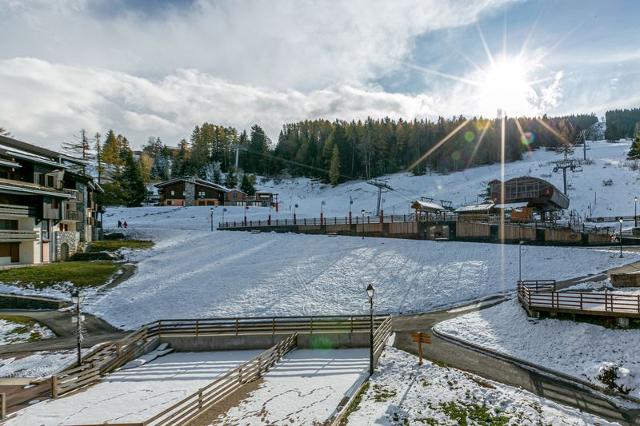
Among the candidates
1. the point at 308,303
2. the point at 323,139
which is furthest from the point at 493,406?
the point at 323,139

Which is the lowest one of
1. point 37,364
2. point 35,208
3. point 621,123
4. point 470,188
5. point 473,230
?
point 37,364

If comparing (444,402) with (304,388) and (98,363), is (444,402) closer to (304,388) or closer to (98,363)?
(304,388)

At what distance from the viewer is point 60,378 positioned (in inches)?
609

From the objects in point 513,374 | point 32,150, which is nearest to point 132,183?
point 32,150

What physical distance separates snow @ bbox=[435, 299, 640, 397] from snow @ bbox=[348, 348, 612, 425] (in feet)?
14.3

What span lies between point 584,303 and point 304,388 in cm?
1847

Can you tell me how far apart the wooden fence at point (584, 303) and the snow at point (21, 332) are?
31556mm

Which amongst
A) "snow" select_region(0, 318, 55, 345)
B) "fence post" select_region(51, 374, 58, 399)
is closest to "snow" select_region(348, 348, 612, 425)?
"fence post" select_region(51, 374, 58, 399)

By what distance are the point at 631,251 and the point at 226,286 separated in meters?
41.1

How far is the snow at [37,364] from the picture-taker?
1773 centimetres

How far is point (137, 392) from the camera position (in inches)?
598

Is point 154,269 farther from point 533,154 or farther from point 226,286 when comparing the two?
point 533,154

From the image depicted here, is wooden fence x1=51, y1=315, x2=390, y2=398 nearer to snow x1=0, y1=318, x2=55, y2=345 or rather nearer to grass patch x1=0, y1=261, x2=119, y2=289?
snow x1=0, y1=318, x2=55, y2=345

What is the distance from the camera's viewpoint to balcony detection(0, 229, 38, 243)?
106ft
